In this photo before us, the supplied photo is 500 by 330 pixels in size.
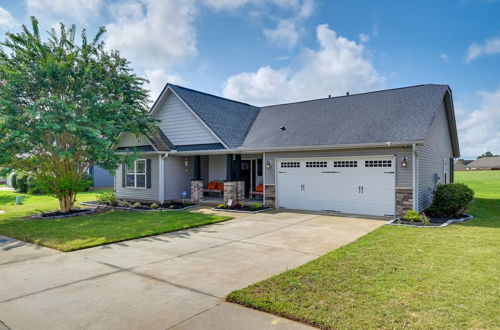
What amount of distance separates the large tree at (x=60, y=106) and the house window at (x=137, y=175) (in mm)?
3148

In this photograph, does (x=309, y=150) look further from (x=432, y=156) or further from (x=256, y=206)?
(x=432, y=156)

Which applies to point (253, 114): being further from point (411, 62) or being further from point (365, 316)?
point (365, 316)

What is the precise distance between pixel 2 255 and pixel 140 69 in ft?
34.6

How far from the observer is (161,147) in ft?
50.5

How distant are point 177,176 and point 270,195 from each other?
17.6 ft

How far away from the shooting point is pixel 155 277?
5.11m

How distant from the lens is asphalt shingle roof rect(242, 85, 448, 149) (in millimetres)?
11417

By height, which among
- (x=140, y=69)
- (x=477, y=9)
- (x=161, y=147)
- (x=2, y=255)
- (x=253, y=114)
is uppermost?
(x=477, y=9)

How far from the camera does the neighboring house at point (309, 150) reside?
11203 millimetres

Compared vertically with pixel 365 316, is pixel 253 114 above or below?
above

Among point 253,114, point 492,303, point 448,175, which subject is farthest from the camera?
point 253,114

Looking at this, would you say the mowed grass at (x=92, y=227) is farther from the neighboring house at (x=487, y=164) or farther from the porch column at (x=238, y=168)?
the neighboring house at (x=487, y=164)

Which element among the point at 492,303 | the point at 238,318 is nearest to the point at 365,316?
the point at 238,318

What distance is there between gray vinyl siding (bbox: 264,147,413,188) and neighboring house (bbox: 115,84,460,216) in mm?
33
